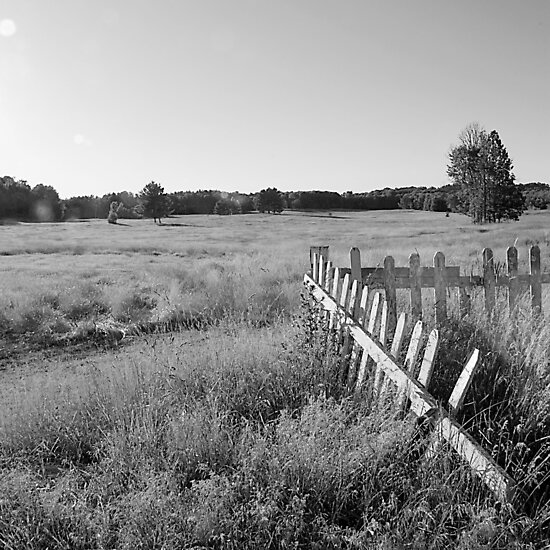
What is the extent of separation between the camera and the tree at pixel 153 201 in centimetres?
7644

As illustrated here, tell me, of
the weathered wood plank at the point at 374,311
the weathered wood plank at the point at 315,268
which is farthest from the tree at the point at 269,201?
the weathered wood plank at the point at 374,311

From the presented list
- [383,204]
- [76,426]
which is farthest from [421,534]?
[383,204]

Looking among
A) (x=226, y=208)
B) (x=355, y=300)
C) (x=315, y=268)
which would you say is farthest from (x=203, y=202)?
(x=355, y=300)

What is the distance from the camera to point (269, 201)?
292 feet

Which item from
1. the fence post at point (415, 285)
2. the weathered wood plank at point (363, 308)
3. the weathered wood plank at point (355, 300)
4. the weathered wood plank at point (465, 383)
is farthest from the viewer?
the fence post at point (415, 285)

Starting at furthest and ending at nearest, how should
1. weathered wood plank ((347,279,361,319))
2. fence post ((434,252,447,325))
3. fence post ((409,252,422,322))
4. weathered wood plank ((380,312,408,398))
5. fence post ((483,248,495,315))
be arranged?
fence post ((409,252,422,322))
fence post ((483,248,495,315))
fence post ((434,252,447,325))
weathered wood plank ((347,279,361,319))
weathered wood plank ((380,312,408,398))

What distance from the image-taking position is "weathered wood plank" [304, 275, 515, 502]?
249 cm

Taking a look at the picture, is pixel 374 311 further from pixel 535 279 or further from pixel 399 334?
pixel 535 279

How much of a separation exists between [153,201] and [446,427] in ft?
254

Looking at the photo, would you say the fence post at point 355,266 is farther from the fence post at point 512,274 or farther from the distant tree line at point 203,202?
the distant tree line at point 203,202

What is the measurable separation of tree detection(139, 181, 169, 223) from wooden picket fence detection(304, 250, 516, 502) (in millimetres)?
74026

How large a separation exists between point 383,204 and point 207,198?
35.0 metres

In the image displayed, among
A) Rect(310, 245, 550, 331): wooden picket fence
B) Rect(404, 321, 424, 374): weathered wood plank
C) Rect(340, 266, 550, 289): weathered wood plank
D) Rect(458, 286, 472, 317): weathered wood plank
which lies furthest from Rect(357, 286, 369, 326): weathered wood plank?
Rect(340, 266, 550, 289): weathered wood plank

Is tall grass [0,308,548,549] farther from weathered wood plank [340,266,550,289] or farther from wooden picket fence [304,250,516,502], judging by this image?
weathered wood plank [340,266,550,289]
